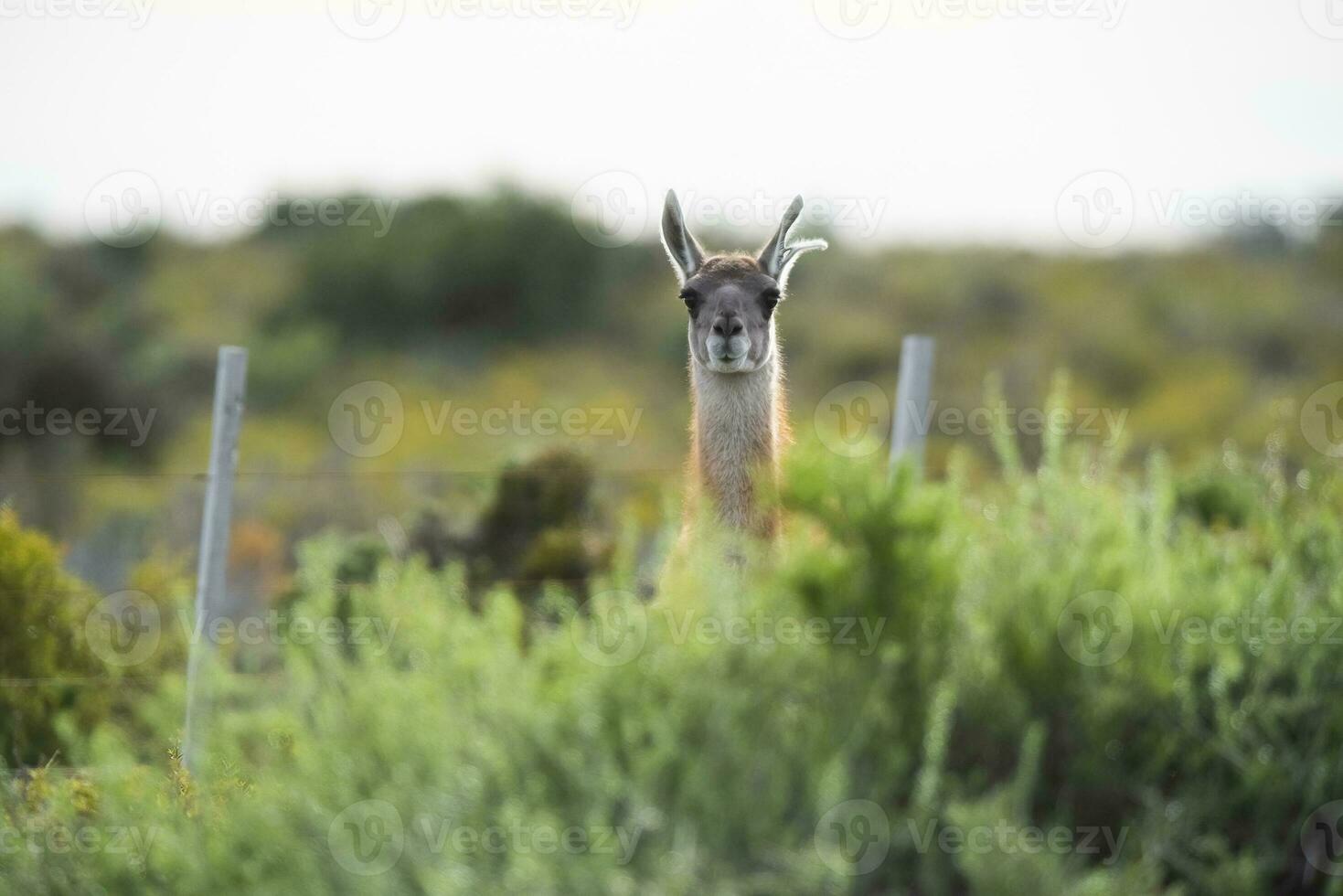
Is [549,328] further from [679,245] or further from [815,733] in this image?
[815,733]

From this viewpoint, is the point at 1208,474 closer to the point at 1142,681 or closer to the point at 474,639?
the point at 1142,681

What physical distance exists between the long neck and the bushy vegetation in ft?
8.33

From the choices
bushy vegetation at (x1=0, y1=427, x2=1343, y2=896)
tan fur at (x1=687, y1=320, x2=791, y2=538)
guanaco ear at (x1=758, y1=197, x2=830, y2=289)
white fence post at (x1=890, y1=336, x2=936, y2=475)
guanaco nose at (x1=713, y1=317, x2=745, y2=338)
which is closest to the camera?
bushy vegetation at (x1=0, y1=427, x2=1343, y2=896)

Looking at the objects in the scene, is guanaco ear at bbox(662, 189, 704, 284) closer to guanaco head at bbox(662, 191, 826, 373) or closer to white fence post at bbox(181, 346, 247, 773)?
guanaco head at bbox(662, 191, 826, 373)

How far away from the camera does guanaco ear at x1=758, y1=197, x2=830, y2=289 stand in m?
6.91

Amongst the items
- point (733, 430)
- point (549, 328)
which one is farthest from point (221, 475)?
point (549, 328)

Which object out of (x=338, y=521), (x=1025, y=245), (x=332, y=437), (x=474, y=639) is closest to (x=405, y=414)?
(x=332, y=437)

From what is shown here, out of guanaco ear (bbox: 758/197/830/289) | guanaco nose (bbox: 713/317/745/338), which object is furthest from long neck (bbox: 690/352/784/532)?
guanaco ear (bbox: 758/197/830/289)

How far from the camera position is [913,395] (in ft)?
25.5

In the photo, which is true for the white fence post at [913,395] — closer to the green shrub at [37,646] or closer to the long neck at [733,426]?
the long neck at [733,426]

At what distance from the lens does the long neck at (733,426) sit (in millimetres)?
6508

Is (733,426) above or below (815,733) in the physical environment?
above

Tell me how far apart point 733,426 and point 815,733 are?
351 cm

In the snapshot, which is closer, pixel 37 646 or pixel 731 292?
pixel 731 292
